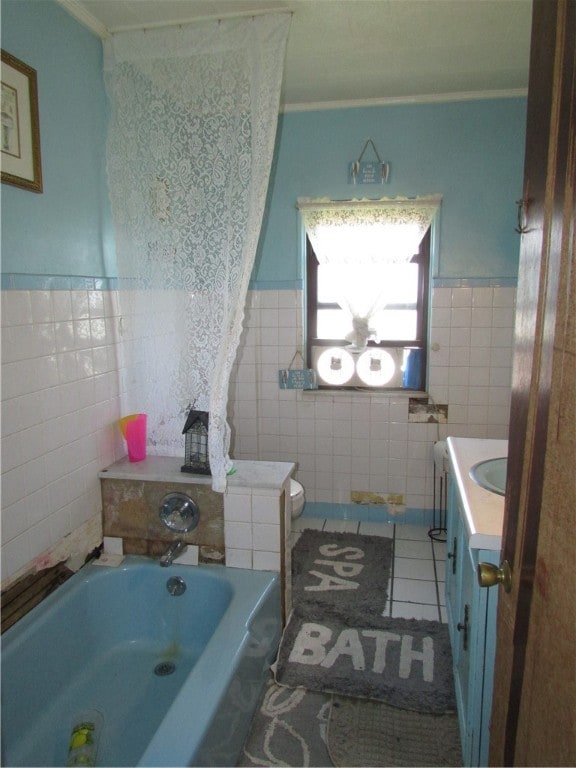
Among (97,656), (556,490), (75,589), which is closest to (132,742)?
(97,656)

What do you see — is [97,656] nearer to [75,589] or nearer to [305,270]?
[75,589]

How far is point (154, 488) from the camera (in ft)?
6.57

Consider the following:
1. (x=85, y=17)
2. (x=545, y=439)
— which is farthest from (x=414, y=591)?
(x=85, y=17)

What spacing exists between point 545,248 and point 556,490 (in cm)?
33

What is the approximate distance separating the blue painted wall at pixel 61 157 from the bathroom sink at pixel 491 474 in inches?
60.9

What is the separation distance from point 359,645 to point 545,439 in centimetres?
166

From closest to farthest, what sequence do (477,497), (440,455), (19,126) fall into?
(477,497), (19,126), (440,455)

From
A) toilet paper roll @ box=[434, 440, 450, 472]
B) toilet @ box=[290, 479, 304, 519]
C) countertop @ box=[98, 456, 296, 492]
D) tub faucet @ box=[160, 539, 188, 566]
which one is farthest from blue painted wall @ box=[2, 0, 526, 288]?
toilet @ box=[290, 479, 304, 519]

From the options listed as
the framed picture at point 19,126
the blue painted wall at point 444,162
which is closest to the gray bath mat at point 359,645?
the blue painted wall at point 444,162

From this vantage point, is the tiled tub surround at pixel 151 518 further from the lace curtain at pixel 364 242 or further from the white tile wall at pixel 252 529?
the lace curtain at pixel 364 242

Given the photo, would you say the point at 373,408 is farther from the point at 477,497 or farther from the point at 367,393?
the point at 477,497

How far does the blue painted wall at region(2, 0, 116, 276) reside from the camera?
157 centimetres

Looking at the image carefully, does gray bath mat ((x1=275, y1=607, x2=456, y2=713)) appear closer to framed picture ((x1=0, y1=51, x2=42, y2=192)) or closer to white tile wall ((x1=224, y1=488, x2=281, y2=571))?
white tile wall ((x1=224, y1=488, x2=281, y2=571))

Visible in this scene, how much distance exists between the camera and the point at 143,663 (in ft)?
6.12
